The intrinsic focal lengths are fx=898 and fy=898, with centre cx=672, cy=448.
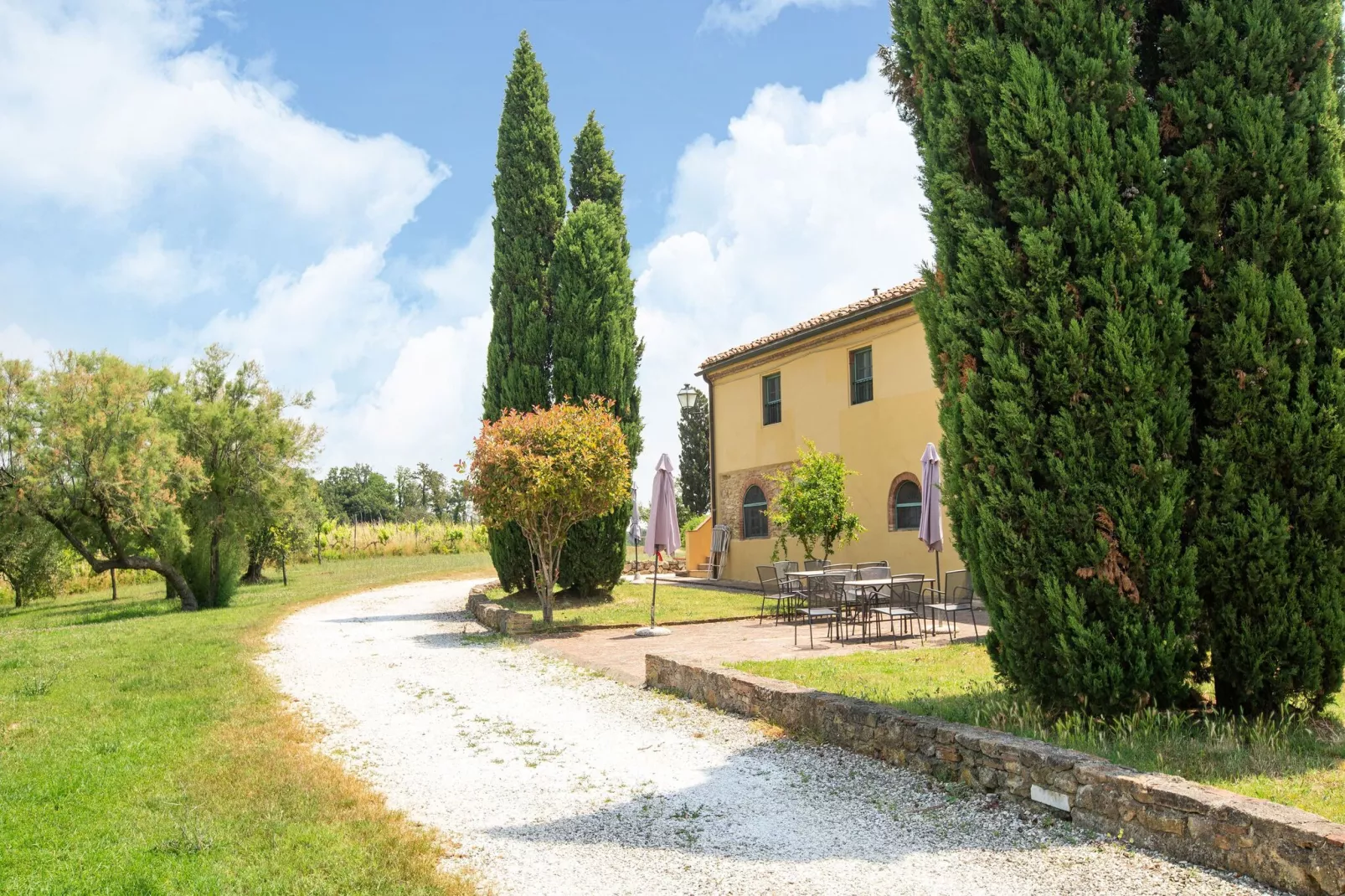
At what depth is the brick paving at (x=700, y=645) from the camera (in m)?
10.5

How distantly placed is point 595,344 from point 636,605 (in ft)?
17.7

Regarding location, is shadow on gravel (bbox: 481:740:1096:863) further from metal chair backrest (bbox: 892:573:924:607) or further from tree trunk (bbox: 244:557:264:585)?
tree trunk (bbox: 244:557:264:585)

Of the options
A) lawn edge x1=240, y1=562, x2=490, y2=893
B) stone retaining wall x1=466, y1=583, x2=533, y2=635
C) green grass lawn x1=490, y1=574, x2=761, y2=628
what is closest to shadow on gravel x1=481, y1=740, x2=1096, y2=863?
lawn edge x1=240, y1=562, x2=490, y2=893

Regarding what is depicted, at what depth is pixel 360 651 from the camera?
12289 millimetres

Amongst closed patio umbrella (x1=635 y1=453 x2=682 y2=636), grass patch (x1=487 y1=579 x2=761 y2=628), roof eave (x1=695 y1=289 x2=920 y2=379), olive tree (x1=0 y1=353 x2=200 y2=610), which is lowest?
grass patch (x1=487 y1=579 x2=761 y2=628)

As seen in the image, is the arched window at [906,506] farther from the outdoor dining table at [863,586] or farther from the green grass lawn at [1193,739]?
the green grass lawn at [1193,739]

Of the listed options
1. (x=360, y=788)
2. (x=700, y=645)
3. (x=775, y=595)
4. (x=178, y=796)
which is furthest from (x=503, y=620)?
(x=178, y=796)

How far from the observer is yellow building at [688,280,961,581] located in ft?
61.2

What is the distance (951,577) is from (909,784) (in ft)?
32.8

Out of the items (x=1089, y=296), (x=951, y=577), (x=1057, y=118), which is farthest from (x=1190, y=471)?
(x=951, y=577)

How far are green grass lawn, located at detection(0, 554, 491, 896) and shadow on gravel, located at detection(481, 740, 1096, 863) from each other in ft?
3.06

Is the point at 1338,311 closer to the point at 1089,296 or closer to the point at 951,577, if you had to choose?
the point at 1089,296

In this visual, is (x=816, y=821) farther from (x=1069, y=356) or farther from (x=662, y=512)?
(x=662, y=512)

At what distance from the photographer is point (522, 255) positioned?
19.3m
